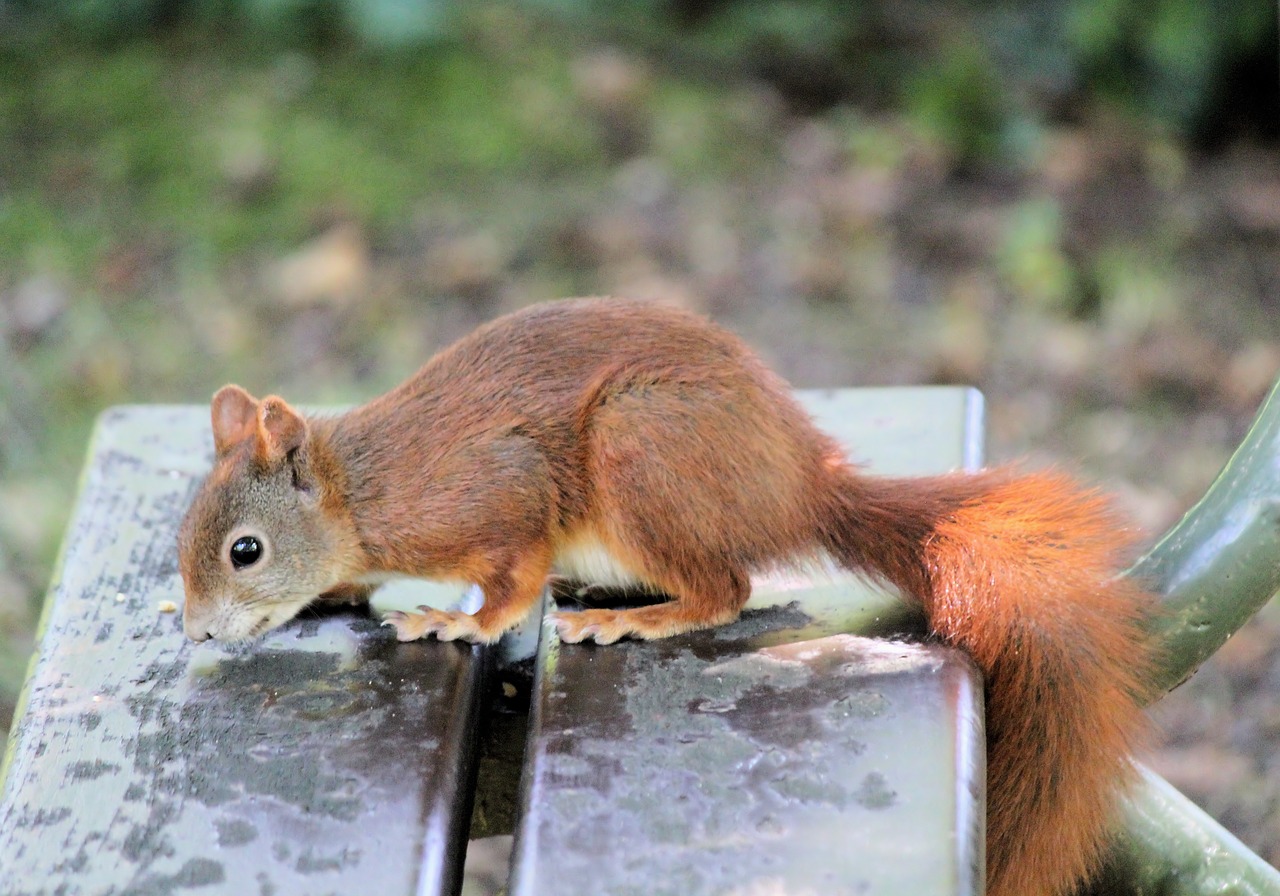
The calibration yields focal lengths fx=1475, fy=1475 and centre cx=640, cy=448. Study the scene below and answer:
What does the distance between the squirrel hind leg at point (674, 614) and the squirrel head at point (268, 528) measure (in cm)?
35

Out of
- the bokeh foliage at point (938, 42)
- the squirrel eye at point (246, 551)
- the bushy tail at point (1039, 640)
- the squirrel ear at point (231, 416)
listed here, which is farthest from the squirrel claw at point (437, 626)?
the bokeh foliage at point (938, 42)

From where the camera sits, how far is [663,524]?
1875mm

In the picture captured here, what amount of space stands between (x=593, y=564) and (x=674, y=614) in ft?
0.53

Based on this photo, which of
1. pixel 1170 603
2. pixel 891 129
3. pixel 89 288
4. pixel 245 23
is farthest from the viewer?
pixel 245 23

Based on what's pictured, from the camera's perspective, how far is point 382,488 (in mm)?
2016

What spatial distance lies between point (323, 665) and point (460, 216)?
297cm

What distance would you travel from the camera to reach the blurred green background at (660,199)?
402cm

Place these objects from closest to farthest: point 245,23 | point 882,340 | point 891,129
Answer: point 882,340
point 891,129
point 245,23

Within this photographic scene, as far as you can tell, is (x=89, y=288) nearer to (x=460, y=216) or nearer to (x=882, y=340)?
(x=460, y=216)

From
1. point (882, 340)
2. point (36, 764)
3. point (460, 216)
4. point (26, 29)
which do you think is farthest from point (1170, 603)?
point (26, 29)

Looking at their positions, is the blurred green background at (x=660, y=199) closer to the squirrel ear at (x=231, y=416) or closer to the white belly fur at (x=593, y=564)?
the squirrel ear at (x=231, y=416)

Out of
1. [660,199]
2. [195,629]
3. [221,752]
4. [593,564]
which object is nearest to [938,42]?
[660,199]

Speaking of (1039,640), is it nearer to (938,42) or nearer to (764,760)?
(764,760)

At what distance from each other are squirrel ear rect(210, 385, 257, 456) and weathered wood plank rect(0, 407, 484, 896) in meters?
0.18
